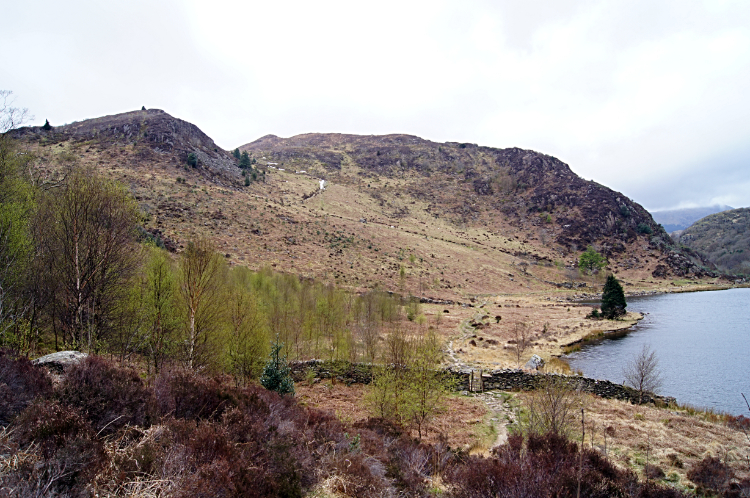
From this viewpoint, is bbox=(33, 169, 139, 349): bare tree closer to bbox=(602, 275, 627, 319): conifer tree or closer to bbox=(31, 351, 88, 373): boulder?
bbox=(31, 351, 88, 373): boulder

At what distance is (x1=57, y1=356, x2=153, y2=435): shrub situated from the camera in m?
6.30

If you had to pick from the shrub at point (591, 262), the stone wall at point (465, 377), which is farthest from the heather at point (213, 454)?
the shrub at point (591, 262)

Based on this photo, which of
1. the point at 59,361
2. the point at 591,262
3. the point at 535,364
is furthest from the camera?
the point at 591,262

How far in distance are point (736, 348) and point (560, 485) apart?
38835 millimetres

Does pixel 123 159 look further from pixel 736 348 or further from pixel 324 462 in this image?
pixel 736 348

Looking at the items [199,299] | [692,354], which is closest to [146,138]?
[199,299]

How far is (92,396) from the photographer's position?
657cm

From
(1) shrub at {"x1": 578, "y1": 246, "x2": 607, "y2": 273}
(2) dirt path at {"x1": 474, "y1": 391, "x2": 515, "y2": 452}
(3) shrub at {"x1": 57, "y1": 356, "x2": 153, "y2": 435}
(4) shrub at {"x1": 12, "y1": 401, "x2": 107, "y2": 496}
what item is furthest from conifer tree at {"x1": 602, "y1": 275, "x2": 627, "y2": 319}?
(4) shrub at {"x1": 12, "y1": 401, "x2": 107, "y2": 496}

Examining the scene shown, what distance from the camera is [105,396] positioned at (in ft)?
21.9

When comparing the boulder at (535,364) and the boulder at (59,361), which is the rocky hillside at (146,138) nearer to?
the boulder at (535,364)

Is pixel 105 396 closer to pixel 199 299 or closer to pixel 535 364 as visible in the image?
pixel 199 299

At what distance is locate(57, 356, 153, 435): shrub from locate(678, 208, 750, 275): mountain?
14693cm

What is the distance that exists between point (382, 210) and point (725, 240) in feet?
455

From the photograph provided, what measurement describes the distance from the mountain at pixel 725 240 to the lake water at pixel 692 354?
88.2 metres
